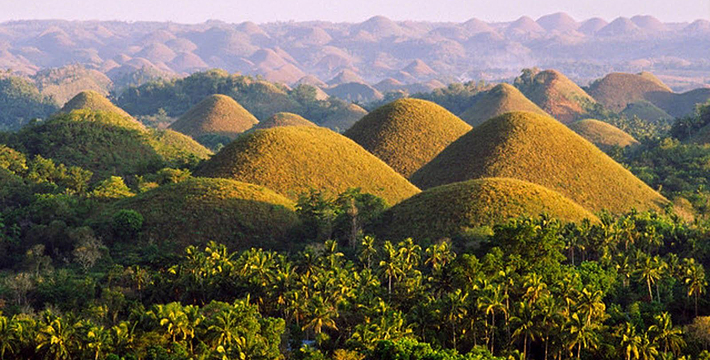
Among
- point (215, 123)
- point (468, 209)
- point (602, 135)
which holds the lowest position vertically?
point (215, 123)

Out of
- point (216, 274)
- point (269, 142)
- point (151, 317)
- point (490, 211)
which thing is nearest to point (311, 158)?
point (269, 142)

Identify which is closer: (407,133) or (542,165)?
(542,165)

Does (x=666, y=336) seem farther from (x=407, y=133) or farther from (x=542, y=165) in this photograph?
(x=407, y=133)

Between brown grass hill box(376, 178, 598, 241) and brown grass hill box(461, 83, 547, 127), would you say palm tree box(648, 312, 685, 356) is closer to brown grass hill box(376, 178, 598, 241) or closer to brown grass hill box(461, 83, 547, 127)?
brown grass hill box(376, 178, 598, 241)

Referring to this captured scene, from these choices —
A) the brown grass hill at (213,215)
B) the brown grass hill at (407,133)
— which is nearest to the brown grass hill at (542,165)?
the brown grass hill at (407,133)

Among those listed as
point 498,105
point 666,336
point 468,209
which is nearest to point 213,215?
point 468,209

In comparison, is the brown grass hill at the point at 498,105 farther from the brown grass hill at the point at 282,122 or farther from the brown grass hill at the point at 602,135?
the brown grass hill at the point at 282,122
